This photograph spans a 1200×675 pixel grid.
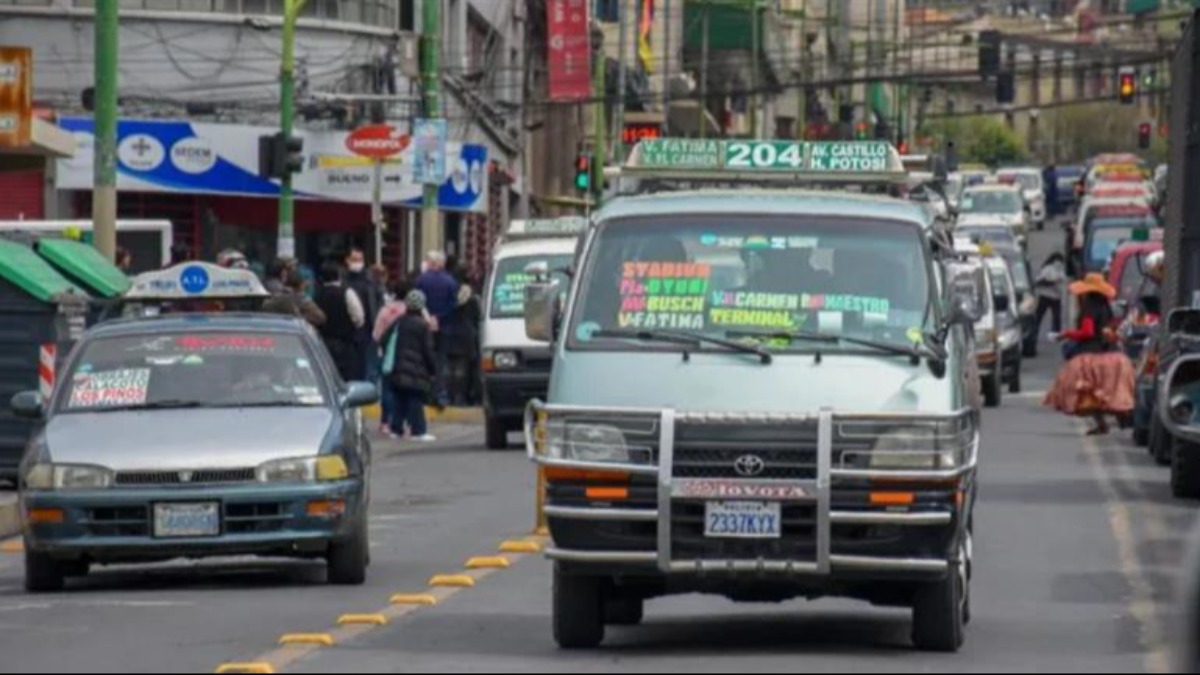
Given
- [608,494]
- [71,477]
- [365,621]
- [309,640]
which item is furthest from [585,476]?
[71,477]

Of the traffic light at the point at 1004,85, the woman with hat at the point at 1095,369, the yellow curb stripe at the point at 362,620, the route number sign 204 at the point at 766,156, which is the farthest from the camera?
the traffic light at the point at 1004,85

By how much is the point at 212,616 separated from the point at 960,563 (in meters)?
4.16

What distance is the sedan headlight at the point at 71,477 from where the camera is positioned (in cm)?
1703

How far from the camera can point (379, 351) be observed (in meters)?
34.8

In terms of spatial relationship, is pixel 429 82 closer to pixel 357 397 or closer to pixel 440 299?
pixel 440 299

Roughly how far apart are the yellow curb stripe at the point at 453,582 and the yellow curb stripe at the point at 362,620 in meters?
2.12

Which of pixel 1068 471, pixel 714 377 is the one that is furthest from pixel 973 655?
→ pixel 1068 471

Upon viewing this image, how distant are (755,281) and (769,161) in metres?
2.66

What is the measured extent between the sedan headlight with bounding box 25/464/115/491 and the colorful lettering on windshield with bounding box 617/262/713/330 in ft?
13.4

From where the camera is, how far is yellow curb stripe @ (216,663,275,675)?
12.7 m

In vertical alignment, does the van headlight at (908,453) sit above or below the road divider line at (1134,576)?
above

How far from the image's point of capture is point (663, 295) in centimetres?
1404

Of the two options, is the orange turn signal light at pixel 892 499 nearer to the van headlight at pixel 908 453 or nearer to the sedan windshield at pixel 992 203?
the van headlight at pixel 908 453

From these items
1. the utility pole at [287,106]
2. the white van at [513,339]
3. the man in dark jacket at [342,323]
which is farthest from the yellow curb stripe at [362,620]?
the utility pole at [287,106]
